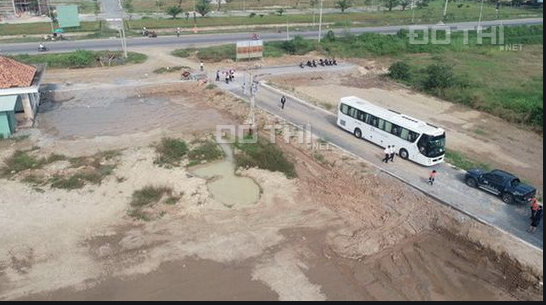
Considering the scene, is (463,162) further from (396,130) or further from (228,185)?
(228,185)

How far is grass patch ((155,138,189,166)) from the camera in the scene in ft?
95.6

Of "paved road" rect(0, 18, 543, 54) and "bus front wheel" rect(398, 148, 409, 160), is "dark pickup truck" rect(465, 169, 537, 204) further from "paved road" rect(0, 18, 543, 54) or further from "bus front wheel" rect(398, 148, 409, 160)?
"paved road" rect(0, 18, 543, 54)

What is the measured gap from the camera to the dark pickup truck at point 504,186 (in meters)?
22.9

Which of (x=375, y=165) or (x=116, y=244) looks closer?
(x=116, y=244)

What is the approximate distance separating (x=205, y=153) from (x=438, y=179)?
47.7 feet

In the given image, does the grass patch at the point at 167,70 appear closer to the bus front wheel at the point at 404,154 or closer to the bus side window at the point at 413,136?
the bus front wheel at the point at 404,154

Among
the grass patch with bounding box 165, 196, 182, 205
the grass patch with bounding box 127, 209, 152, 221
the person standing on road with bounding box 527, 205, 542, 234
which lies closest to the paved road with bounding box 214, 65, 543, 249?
the person standing on road with bounding box 527, 205, 542, 234

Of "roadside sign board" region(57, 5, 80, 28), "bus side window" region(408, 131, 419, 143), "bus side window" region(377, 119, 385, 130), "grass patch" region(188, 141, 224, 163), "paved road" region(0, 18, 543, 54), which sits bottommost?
"grass patch" region(188, 141, 224, 163)

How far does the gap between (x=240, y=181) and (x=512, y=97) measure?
1142 inches

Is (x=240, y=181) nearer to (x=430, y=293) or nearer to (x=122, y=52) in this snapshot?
(x=430, y=293)

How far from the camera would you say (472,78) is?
4847 cm

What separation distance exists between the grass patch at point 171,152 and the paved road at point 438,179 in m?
8.64

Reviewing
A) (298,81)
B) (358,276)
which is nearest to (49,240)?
(358,276)

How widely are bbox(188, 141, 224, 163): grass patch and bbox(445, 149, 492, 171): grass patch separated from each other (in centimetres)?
1463
